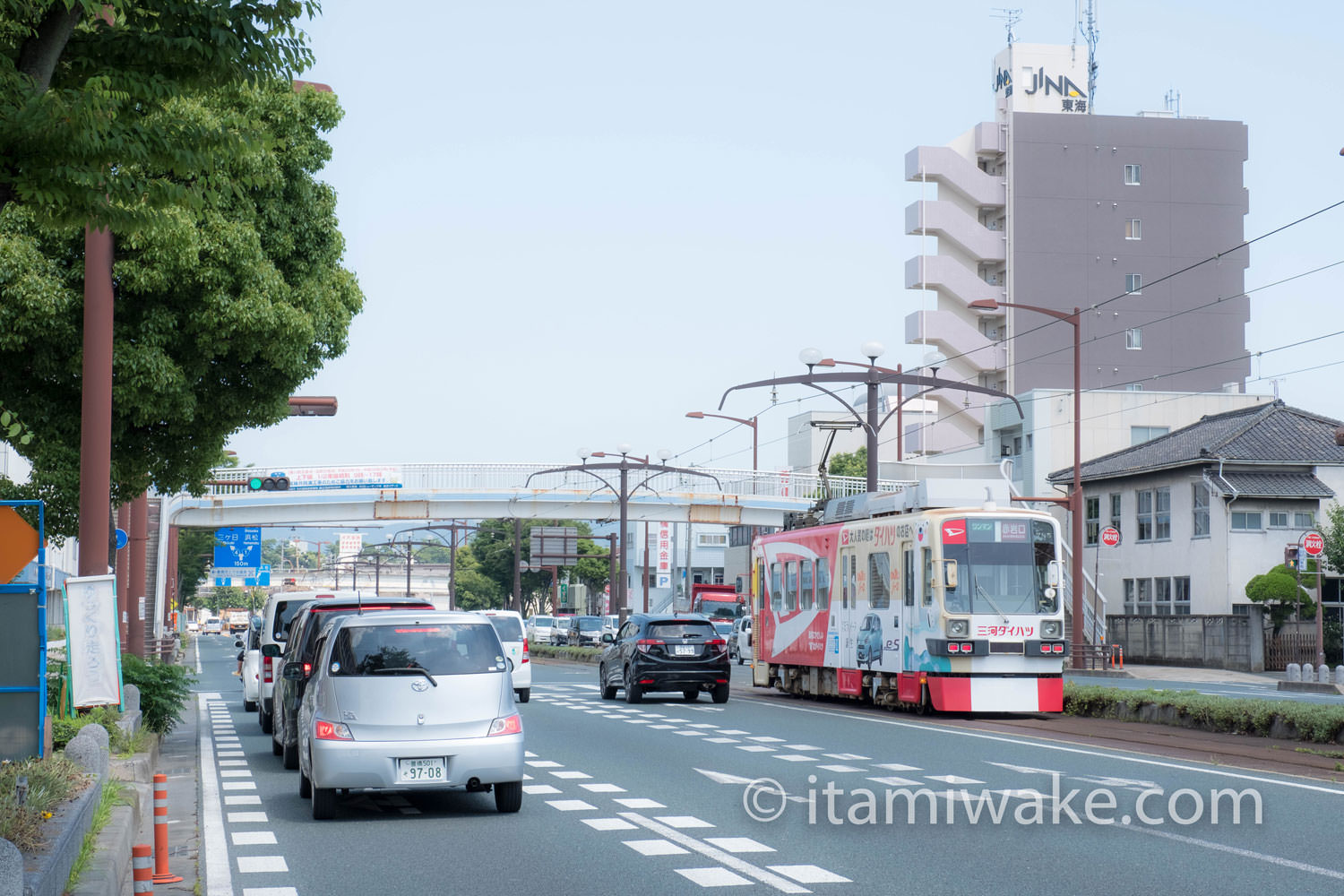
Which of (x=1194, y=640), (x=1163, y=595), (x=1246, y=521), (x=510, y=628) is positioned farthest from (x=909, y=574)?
(x=1163, y=595)

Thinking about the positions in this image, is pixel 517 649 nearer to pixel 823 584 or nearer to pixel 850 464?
pixel 823 584

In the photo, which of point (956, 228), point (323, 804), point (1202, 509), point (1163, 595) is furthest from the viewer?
point (956, 228)

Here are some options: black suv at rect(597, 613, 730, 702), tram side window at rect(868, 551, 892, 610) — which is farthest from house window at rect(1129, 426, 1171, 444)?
tram side window at rect(868, 551, 892, 610)

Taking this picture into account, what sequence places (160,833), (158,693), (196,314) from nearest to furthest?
→ (160,833)
(158,693)
(196,314)

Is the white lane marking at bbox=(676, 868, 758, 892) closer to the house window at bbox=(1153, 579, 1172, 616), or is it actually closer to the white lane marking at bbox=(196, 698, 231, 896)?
the white lane marking at bbox=(196, 698, 231, 896)

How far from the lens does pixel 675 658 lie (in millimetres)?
28203

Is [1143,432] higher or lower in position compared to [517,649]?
higher

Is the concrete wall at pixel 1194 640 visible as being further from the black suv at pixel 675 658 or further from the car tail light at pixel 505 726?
the car tail light at pixel 505 726

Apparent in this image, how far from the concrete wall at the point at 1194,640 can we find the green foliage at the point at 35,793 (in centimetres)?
4074

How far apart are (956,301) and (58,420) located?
231ft

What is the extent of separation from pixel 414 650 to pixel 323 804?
1409mm

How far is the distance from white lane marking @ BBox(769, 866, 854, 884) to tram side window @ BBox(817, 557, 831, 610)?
18452 millimetres

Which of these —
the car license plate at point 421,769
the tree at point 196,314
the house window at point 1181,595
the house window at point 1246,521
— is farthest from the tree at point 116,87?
the house window at point 1181,595

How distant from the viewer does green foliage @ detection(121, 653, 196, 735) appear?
1864cm
